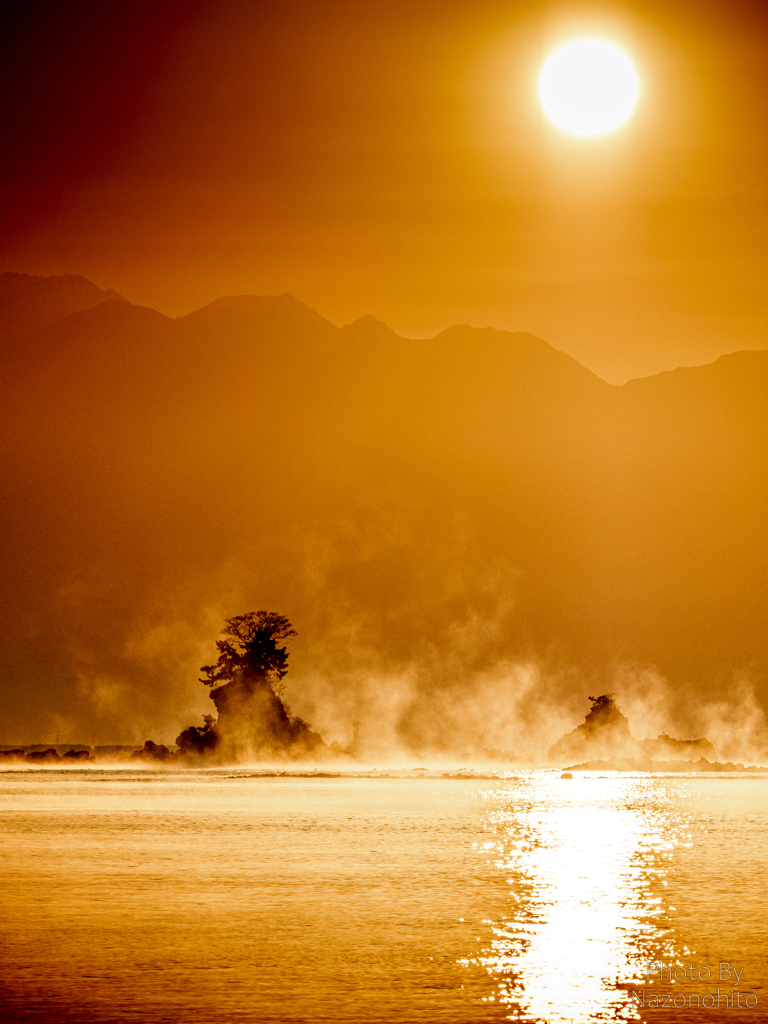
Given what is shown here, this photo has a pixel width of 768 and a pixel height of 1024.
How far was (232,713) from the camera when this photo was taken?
17400 centimetres

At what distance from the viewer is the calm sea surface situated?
21.8 m

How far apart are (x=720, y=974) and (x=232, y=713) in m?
153

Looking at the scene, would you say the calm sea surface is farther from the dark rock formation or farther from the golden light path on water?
the dark rock formation

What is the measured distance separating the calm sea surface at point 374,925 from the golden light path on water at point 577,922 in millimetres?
84

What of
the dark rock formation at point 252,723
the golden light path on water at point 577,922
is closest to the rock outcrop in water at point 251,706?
the dark rock formation at point 252,723

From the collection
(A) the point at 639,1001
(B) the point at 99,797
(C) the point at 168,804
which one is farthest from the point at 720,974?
(B) the point at 99,797

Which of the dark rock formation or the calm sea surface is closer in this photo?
the calm sea surface

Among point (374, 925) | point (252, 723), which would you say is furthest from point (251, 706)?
point (374, 925)

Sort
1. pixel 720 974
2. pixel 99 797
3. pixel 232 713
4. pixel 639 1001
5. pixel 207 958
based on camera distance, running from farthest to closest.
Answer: pixel 232 713 → pixel 99 797 → pixel 207 958 → pixel 720 974 → pixel 639 1001

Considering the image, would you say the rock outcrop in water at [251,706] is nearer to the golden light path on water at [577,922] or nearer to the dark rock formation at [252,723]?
the dark rock formation at [252,723]

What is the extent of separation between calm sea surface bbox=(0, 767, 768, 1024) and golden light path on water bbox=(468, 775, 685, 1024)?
8 cm

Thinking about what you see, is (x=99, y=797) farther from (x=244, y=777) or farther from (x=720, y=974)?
(x=720, y=974)

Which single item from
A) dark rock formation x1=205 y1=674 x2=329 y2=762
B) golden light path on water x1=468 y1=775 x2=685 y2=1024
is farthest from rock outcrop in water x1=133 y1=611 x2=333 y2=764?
golden light path on water x1=468 y1=775 x2=685 y2=1024

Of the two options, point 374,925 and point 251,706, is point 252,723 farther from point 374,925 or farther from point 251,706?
point 374,925
